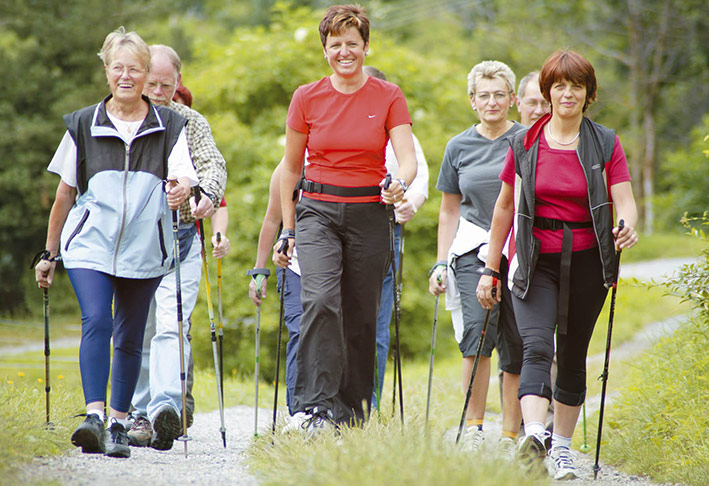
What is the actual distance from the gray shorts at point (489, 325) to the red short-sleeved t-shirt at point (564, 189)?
899 millimetres

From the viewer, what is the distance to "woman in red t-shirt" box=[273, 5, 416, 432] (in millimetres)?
4754

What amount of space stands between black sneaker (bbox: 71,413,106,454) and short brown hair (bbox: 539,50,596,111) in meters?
2.77

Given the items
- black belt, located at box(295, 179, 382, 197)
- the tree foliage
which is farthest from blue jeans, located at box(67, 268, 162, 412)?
the tree foliage

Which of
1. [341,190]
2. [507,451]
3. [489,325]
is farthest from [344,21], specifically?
[507,451]

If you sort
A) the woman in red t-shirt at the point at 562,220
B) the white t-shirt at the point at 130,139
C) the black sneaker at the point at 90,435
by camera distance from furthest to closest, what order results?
the white t-shirt at the point at 130,139 → the woman in red t-shirt at the point at 562,220 → the black sneaker at the point at 90,435

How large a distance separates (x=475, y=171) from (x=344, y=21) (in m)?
1.28

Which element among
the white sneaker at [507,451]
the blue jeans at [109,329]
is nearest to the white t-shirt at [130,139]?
the blue jeans at [109,329]

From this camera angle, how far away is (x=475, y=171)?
5.46 m

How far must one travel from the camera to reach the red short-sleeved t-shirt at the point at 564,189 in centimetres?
440

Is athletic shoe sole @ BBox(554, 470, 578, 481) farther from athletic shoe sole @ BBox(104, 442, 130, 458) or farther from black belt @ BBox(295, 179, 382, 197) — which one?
athletic shoe sole @ BBox(104, 442, 130, 458)

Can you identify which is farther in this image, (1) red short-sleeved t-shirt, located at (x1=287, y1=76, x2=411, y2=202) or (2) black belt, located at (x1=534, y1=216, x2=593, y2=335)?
(1) red short-sleeved t-shirt, located at (x1=287, y1=76, x2=411, y2=202)

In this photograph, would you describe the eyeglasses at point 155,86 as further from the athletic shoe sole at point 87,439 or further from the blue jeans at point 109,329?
the athletic shoe sole at point 87,439

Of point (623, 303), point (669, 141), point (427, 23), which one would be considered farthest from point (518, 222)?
point (427, 23)

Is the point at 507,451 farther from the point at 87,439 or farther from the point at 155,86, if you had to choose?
the point at 155,86
